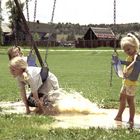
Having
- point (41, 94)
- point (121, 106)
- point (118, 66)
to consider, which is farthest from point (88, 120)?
point (41, 94)

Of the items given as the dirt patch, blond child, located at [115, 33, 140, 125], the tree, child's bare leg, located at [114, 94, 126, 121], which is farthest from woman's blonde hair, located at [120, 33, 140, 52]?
the tree

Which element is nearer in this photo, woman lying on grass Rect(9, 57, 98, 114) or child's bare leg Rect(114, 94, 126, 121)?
child's bare leg Rect(114, 94, 126, 121)

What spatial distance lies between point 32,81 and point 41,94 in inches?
20.5

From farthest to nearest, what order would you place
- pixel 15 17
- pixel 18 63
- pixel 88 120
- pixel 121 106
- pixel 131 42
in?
pixel 15 17, pixel 18 63, pixel 88 120, pixel 121 106, pixel 131 42

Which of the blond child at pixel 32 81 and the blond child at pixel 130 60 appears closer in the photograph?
the blond child at pixel 130 60

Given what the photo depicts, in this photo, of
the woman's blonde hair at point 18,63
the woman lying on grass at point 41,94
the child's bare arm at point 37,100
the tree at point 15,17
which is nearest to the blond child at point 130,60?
the woman lying on grass at point 41,94

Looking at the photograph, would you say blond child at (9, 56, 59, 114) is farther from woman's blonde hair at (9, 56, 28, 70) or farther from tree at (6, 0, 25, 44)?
tree at (6, 0, 25, 44)

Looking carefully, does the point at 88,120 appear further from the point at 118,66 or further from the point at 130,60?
the point at 130,60

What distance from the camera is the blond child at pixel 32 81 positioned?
9.27 metres

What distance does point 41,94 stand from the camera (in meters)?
9.74

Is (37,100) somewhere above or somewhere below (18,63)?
below

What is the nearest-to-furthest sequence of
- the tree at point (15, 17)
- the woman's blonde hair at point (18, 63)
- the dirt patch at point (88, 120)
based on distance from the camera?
the dirt patch at point (88, 120), the woman's blonde hair at point (18, 63), the tree at point (15, 17)

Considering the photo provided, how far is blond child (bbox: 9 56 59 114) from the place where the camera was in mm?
9273

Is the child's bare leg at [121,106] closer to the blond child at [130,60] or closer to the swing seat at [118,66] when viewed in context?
the blond child at [130,60]
